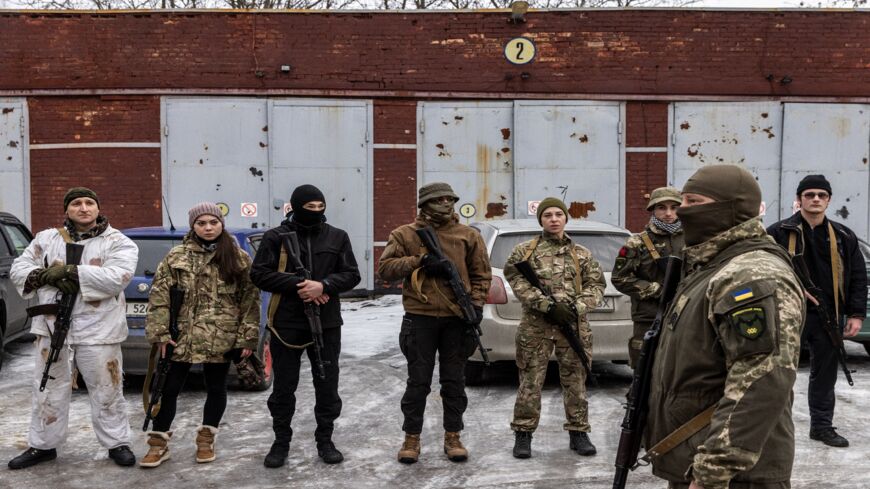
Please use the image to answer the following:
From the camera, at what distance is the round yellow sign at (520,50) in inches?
528

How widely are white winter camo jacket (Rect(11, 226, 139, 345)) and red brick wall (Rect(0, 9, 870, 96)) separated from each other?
8243 mm

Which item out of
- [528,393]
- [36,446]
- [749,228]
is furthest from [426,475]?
[749,228]

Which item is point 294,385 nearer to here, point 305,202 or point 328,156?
point 305,202

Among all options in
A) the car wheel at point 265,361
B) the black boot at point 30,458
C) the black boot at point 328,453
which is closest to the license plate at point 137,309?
the car wheel at point 265,361

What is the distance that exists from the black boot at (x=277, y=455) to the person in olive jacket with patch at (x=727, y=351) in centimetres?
299

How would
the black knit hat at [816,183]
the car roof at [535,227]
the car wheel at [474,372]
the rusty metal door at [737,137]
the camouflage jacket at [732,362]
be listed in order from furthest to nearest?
the rusty metal door at [737,137], the car roof at [535,227], the car wheel at [474,372], the black knit hat at [816,183], the camouflage jacket at [732,362]

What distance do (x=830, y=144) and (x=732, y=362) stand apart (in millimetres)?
12534

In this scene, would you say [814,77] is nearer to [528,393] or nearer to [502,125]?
[502,125]

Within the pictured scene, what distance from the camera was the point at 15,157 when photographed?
1325 cm

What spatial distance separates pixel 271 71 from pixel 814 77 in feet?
29.2

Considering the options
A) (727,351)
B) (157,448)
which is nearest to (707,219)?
(727,351)

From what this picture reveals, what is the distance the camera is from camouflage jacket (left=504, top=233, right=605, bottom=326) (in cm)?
561

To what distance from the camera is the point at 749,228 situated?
2680 mm

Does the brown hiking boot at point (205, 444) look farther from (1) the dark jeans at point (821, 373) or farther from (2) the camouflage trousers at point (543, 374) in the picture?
(1) the dark jeans at point (821, 373)
